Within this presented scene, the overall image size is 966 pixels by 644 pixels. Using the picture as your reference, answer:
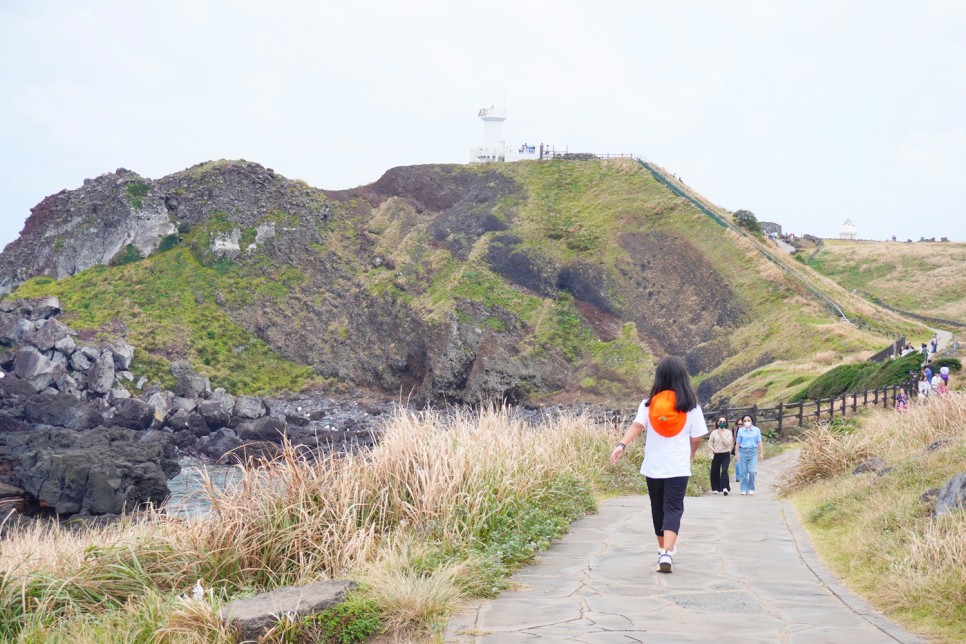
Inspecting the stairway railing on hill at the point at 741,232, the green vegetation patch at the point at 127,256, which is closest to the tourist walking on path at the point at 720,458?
the stairway railing on hill at the point at 741,232

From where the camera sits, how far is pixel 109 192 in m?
78.0

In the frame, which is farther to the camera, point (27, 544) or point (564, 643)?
point (27, 544)

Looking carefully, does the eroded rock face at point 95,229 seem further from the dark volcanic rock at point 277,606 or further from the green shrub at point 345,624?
the green shrub at point 345,624

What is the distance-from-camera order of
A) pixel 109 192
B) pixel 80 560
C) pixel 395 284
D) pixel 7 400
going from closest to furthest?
1. pixel 80 560
2. pixel 7 400
3. pixel 395 284
4. pixel 109 192

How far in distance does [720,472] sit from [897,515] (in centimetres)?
735

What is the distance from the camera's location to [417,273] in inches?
2896

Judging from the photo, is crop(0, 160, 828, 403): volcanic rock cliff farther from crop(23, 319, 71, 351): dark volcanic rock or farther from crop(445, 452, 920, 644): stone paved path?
crop(445, 452, 920, 644): stone paved path

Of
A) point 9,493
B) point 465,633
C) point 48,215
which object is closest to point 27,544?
point 465,633

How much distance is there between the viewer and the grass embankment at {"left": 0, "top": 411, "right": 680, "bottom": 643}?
611 centimetres

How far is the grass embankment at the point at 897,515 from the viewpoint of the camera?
20.3ft

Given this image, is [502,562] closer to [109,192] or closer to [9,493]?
[9,493]

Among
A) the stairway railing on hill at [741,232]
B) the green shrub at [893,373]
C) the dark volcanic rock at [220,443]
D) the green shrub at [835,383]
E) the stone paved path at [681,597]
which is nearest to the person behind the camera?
the stone paved path at [681,597]

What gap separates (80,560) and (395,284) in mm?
65507

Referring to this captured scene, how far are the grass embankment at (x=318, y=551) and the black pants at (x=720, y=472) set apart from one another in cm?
656
